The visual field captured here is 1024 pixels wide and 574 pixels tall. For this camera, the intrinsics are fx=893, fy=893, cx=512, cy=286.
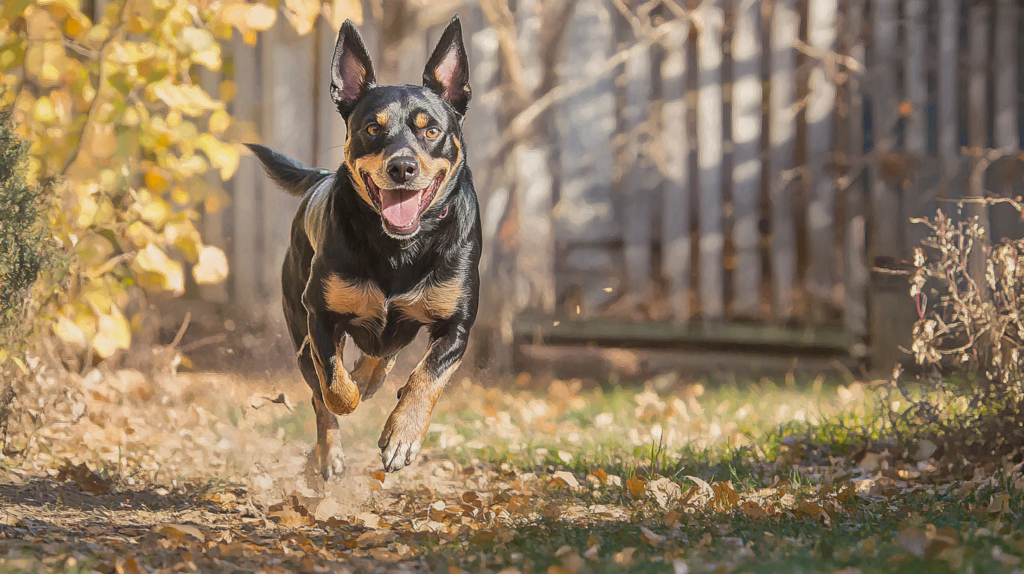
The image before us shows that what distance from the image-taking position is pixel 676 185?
6879 millimetres

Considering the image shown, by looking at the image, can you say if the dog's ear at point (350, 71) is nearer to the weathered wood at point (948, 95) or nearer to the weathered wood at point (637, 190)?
the weathered wood at point (637, 190)

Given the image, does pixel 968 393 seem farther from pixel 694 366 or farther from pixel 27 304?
pixel 27 304

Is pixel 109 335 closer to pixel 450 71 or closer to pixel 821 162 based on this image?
pixel 450 71

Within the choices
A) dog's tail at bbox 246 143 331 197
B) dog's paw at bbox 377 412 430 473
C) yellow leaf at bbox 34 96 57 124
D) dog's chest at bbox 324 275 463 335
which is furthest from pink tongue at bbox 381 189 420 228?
yellow leaf at bbox 34 96 57 124

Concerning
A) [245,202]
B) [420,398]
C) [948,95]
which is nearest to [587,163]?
[948,95]

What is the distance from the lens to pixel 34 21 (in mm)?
4383

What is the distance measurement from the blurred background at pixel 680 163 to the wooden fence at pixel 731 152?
17 millimetres

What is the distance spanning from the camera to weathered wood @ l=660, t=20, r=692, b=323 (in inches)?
268

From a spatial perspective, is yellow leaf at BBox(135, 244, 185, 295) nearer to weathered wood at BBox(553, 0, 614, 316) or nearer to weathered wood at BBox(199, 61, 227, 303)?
weathered wood at BBox(199, 61, 227, 303)

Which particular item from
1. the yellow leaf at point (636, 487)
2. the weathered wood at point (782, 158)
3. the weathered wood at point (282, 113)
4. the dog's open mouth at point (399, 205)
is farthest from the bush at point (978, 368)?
the weathered wood at point (282, 113)

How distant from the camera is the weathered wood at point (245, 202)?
7.50 meters

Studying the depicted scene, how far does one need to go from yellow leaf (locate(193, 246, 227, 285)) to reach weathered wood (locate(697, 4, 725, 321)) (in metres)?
3.66

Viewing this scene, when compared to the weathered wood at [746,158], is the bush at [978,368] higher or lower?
lower

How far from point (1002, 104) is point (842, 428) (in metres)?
3.16
